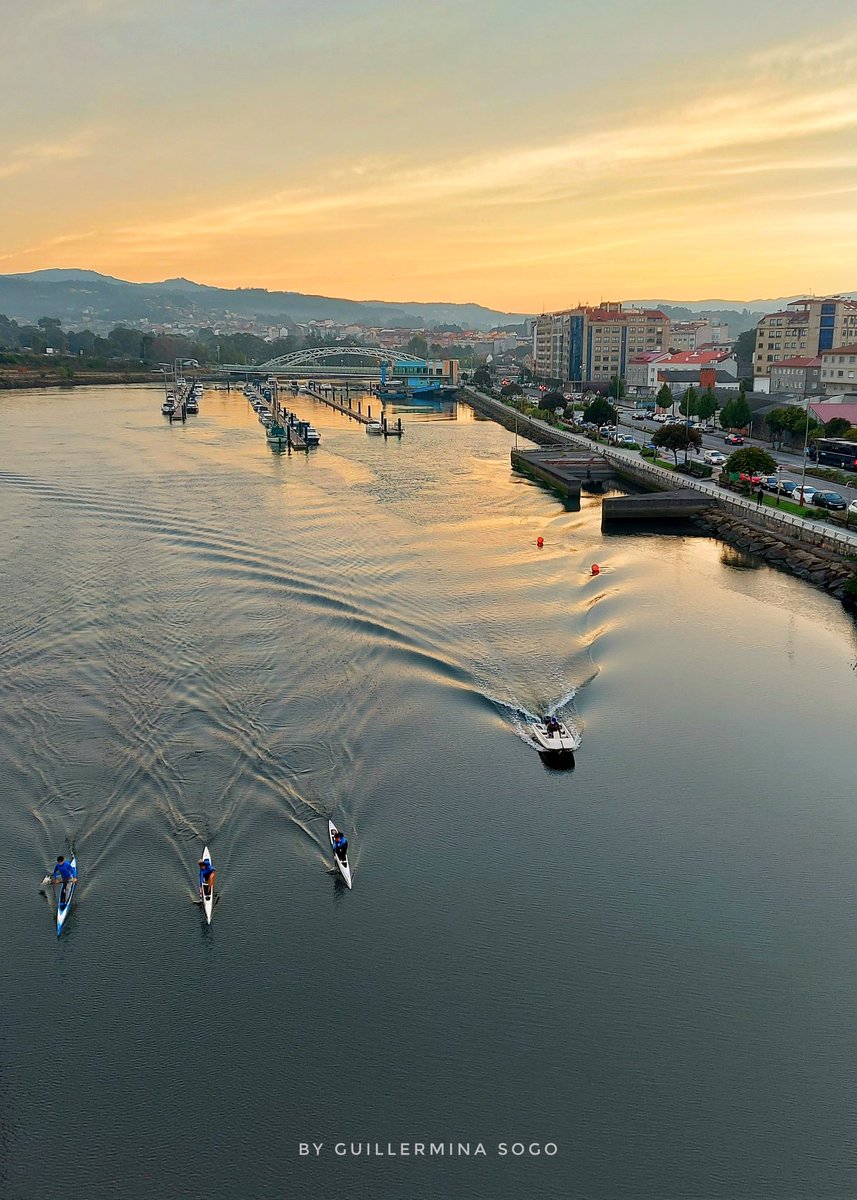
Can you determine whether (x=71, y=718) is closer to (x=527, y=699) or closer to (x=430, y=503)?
(x=527, y=699)

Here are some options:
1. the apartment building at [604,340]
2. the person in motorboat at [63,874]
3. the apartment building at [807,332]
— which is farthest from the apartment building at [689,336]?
the person in motorboat at [63,874]

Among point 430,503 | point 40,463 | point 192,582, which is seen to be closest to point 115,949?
point 192,582

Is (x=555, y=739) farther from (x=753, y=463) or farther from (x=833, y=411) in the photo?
(x=833, y=411)

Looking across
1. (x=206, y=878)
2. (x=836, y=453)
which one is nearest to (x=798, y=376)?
(x=836, y=453)

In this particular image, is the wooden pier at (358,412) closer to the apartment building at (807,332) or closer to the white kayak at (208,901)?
the apartment building at (807,332)

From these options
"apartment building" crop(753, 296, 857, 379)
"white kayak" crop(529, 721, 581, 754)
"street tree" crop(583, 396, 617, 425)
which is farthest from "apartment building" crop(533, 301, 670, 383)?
"white kayak" crop(529, 721, 581, 754)

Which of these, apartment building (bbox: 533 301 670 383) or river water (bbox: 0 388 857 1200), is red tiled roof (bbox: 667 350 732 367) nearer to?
apartment building (bbox: 533 301 670 383)
